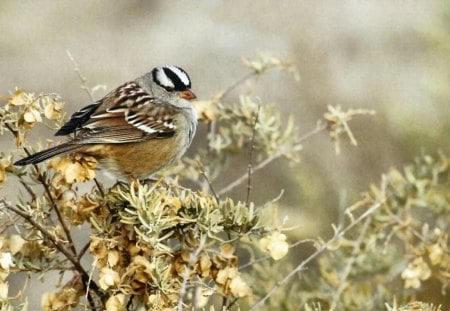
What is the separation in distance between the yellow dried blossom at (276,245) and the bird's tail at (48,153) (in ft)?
2.28

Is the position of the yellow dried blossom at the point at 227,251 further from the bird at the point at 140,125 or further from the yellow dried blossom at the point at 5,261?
the bird at the point at 140,125

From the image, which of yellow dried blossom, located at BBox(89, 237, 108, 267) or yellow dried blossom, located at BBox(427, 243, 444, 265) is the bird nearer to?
yellow dried blossom, located at BBox(89, 237, 108, 267)

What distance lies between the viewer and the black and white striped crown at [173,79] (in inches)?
172

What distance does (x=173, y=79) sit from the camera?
4.38m

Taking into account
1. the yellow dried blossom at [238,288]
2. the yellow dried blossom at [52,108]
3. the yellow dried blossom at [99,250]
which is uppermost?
the yellow dried blossom at [52,108]

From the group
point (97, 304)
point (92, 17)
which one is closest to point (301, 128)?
point (92, 17)

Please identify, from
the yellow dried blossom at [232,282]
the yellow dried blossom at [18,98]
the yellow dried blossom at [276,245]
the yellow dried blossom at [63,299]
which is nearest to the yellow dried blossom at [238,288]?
the yellow dried blossom at [232,282]

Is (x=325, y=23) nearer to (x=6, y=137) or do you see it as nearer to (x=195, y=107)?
(x=6, y=137)

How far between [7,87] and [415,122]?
13.5ft

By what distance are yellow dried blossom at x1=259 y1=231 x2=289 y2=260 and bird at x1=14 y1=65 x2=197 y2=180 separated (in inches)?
32.5

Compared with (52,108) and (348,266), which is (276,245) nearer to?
(52,108)

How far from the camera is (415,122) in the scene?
5.56 m

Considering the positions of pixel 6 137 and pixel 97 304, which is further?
pixel 6 137

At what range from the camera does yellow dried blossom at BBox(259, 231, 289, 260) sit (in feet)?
9.74
